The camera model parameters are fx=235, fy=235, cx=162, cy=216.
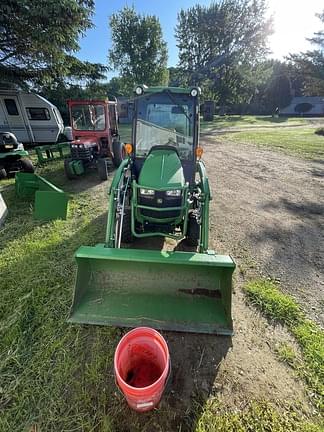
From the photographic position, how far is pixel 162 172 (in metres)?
3.01

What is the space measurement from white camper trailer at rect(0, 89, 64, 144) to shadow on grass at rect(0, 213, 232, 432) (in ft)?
37.5

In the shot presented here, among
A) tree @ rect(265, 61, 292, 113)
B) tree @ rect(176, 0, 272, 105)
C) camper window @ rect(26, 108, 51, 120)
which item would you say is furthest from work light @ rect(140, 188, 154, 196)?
tree @ rect(265, 61, 292, 113)

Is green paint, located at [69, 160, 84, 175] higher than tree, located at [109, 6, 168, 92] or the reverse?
the reverse

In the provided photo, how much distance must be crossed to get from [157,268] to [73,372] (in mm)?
1134

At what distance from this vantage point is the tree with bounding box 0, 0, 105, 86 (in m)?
7.21

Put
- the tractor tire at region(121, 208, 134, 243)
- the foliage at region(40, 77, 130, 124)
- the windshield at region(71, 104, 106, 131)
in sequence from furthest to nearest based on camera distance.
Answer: the foliage at region(40, 77, 130, 124) → the windshield at region(71, 104, 106, 131) → the tractor tire at region(121, 208, 134, 243)

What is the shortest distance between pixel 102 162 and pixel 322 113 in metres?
53.4

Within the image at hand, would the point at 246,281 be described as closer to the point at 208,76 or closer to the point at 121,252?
the point at 121,252

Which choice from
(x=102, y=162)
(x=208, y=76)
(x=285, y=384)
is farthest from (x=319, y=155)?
(x=208, y=76)

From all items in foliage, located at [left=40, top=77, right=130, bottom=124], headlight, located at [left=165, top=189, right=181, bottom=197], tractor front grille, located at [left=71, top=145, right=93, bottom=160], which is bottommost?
tractor front grille, located at [left=71, top=145, right=93, bottom=160]

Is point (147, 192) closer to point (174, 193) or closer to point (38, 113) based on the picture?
point (174, 193)

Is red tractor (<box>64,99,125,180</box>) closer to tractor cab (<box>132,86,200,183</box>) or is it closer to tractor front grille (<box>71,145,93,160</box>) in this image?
tractor front grille (<box>71,145,93,160</box>)

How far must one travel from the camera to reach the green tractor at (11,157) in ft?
22.2

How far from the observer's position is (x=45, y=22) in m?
7.57
